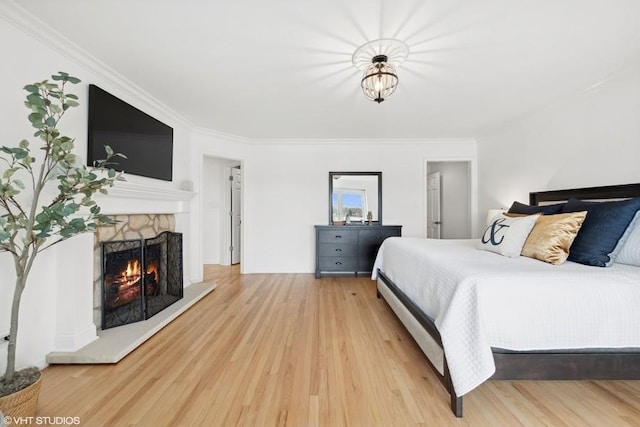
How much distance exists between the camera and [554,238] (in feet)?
5.93

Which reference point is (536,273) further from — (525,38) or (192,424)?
(192,424)

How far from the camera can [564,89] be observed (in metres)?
2.57

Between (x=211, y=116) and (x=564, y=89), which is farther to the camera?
(x=211, y=116)

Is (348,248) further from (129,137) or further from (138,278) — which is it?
(129,137)

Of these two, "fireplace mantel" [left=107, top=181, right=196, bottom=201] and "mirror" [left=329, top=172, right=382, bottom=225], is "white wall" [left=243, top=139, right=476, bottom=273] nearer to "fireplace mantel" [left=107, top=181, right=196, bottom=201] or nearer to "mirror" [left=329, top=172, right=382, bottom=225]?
"mirror" [left=329, top=172, right=382, bottom=225]

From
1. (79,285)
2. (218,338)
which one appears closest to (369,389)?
(218,338)

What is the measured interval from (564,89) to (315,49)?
2539mm

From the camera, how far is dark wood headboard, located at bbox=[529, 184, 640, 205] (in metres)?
2.14

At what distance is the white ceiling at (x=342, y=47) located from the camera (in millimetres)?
1553

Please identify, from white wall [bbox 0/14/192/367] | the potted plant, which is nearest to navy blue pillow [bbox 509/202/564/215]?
the potted plant

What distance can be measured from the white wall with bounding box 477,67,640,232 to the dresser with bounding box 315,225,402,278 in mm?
1777

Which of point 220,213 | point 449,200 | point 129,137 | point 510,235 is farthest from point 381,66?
point 220,213

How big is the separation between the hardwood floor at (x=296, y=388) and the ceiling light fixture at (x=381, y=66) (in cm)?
194

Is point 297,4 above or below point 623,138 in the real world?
above
